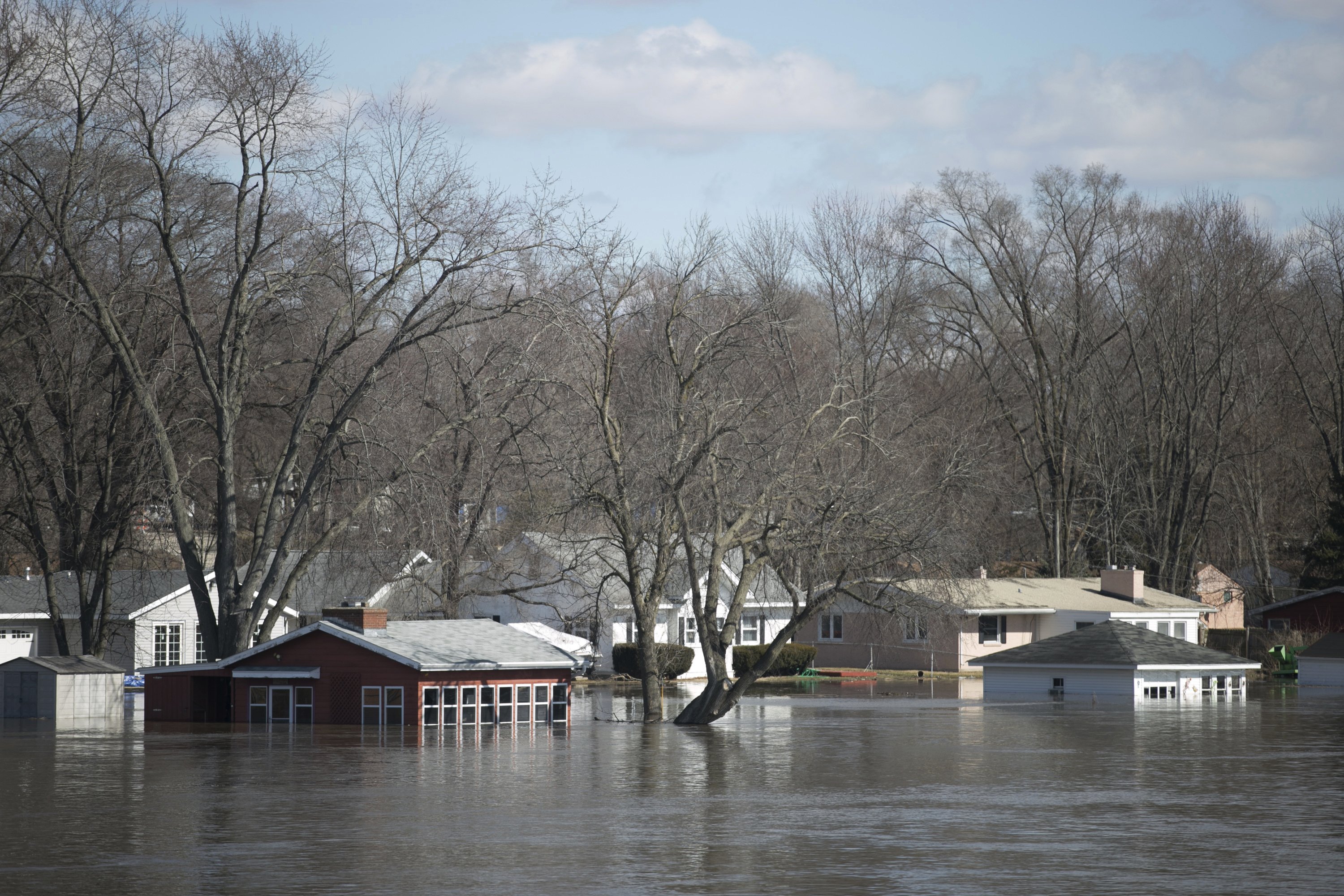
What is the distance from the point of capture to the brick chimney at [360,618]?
146 ft

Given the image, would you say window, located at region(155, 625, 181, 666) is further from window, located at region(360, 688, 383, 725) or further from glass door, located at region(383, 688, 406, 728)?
glass door, located at region(383, 688, 406, 728)

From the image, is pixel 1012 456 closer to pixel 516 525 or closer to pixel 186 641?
pixel 516 525

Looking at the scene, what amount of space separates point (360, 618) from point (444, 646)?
2.42 m

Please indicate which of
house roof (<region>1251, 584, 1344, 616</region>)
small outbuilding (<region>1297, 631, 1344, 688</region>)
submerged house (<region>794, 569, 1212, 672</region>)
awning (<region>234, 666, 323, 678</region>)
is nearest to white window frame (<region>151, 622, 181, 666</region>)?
awning (<region>234, 666, 323, 678</region>)

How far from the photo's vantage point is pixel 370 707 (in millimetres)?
44062

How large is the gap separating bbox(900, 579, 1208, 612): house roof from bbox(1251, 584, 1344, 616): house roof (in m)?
2.83

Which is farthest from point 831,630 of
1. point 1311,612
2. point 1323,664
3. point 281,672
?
point 281,672

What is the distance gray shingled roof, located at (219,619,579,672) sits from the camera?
141 feet

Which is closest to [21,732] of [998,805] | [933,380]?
[998,805]

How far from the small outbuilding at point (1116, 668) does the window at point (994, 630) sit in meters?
10.8

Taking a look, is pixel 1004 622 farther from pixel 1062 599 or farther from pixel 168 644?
pixel 168 644

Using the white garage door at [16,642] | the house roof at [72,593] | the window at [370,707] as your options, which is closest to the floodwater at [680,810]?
the window at [370,707]

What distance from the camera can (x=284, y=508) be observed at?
55125 millimetres

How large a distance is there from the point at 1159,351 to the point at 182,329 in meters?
47.9
